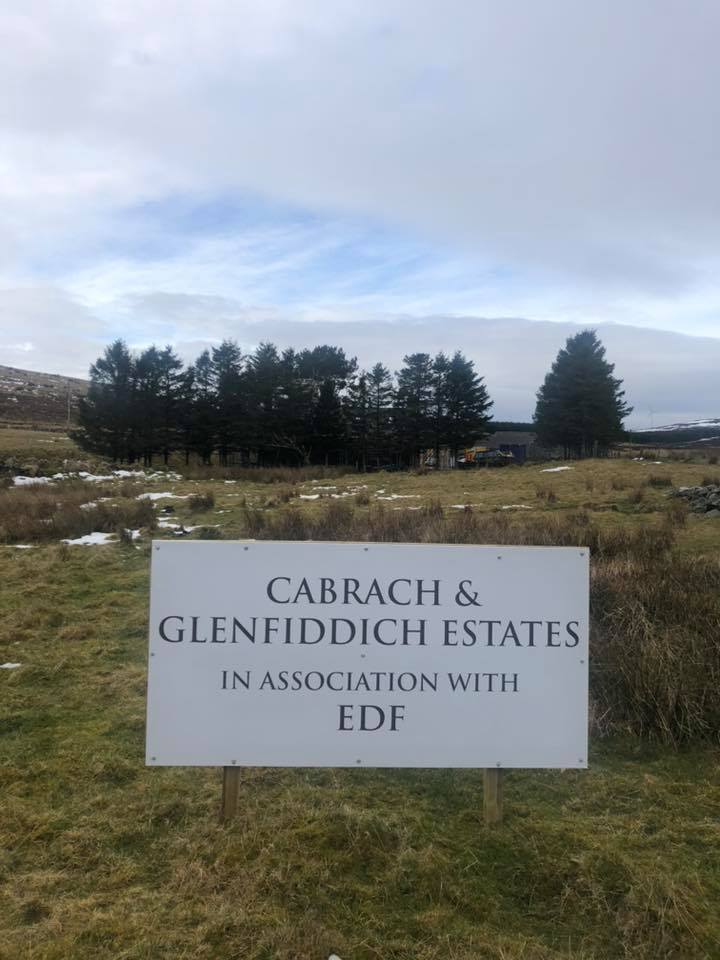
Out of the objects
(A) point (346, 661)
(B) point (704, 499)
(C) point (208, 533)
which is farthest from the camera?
(B) point (704, 499)

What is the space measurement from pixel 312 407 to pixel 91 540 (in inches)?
1625

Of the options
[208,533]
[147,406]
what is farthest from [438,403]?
[208,533]

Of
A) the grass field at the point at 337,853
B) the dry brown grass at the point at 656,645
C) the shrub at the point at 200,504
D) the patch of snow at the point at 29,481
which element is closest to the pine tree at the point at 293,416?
the patch of snow at the point at 29,481

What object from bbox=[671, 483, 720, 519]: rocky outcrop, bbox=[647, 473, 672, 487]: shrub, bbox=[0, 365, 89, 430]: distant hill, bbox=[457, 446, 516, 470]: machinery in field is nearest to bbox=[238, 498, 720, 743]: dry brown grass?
bbox=[671, 483, 720, 519]: rocky outcrop

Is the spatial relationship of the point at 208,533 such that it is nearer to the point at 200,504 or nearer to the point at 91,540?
the point at 91,540

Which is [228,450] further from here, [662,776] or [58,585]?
[662,776]

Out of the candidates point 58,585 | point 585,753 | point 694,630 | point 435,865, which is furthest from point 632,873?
point 58,585

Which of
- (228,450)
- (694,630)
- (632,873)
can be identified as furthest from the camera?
(228,450)

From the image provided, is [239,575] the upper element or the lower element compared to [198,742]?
upper

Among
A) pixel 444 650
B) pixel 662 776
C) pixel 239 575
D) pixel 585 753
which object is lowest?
pixel 662 776

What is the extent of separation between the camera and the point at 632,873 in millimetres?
2963

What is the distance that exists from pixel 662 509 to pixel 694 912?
12172 millimetres

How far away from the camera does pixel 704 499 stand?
14.8 metres

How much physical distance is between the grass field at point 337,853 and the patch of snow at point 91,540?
595cm
